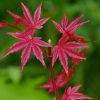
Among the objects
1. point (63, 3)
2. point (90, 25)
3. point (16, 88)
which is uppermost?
point (63, 3)

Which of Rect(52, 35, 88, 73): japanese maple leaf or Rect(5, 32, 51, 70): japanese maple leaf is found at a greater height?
Rect(5, 32, 51, 70): japanese maple leaf

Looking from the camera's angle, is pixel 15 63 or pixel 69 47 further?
pixel 15 63

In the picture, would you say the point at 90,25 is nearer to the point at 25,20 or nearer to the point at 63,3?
the point at 63,3

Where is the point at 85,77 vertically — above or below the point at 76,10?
below

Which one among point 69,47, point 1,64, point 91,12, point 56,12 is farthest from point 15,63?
point 69,47

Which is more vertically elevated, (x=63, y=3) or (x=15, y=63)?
(x=63, y=3)

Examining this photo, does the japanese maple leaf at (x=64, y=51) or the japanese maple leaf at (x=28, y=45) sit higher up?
the japanese maple leaf at (x=28, y=45)

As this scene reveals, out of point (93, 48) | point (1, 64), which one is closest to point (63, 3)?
point (93, 48)

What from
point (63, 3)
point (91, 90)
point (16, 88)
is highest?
point (63, 3)

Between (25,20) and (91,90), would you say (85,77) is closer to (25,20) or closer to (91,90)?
(91,90)
